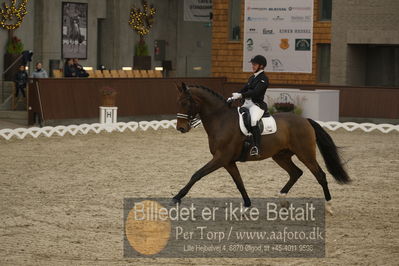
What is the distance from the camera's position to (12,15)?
3409 centimetres

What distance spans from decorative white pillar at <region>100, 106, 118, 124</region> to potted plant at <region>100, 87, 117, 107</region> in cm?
27

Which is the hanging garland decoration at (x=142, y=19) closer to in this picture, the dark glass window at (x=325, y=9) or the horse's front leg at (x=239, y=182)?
the dark glass window at (x=325, y=9)

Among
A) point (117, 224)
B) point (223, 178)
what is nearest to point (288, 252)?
point (117, 224)

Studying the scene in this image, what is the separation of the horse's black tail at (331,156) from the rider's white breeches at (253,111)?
36.6 inches

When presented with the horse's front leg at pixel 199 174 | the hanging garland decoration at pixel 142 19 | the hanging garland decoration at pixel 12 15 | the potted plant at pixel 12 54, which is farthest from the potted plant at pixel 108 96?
the hanging garland decoration at pixel 142 19

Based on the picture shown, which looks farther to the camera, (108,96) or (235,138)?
(108,96)

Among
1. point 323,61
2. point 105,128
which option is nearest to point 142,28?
point 323,61

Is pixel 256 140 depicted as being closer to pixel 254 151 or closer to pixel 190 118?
pixel 254 151

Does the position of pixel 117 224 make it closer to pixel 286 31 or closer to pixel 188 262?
pixel 188 262

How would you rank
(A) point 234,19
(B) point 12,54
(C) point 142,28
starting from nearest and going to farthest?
(B) point 12,54, (A) point 234,19, (C) point 142,28

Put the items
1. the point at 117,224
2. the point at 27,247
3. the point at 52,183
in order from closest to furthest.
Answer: the point at 27,247 < the point at 117,224 < the point at 52,183

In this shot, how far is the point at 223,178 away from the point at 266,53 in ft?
56.3

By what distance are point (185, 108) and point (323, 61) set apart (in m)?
20.6

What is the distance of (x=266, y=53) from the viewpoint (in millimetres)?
33125
